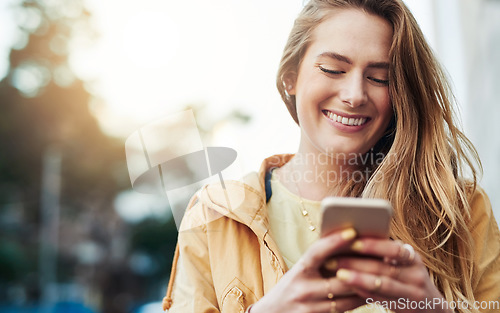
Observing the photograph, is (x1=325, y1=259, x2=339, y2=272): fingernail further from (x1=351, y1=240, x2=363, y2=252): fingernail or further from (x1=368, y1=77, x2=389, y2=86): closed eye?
(x1=368, y1=77, x2=389, y2=86): closed eye

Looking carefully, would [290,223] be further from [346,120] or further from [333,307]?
[333,307]

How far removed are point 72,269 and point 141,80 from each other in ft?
20.8

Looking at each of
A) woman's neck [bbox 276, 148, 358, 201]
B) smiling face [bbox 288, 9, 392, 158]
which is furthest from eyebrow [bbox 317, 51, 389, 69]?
woman's neck [bbox 276, 148, 358, 201]

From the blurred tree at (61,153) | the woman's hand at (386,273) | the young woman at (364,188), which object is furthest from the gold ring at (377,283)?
the blurred tree at (61,153)

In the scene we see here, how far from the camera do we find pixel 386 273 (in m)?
0.57

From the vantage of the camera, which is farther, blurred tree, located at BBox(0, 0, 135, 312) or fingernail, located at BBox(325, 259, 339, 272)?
blurred tree, located at BBox(0, 0, 135, 312)

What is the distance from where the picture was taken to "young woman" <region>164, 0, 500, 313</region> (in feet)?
2.88

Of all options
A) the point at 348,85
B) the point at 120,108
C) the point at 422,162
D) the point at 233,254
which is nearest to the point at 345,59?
the point at 348,85

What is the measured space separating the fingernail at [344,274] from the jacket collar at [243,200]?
1.08 ft

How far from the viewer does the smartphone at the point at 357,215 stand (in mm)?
501

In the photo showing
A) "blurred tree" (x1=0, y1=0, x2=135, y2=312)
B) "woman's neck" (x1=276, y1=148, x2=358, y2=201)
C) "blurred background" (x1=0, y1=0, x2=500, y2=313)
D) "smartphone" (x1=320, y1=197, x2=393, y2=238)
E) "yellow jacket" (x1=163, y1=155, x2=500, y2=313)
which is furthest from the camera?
"blurred tree" (x1=0, y1=0, x2=135, y2=312)

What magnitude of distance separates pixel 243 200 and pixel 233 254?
111mm

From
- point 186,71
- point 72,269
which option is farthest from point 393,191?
point 72,269

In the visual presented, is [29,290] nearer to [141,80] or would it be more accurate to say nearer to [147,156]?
[141,80]
